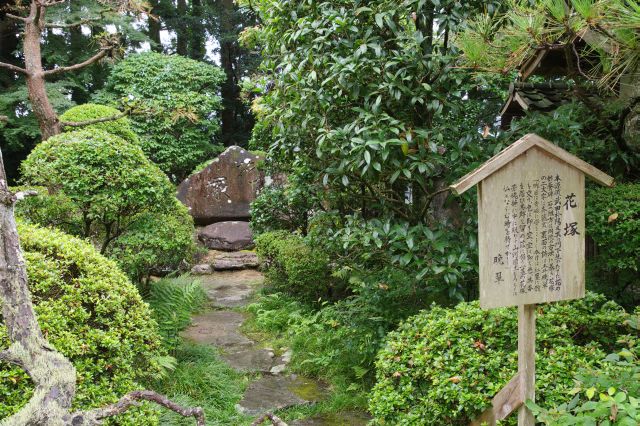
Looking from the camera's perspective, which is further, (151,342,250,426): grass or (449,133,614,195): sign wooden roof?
(151,342,250,426): grass

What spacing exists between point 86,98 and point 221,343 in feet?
43.1

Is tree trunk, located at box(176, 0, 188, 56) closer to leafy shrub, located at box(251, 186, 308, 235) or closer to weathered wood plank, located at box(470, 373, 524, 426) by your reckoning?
leafy shrub, located at box(251, 186, 308, 235)

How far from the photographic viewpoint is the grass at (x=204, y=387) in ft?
14.5

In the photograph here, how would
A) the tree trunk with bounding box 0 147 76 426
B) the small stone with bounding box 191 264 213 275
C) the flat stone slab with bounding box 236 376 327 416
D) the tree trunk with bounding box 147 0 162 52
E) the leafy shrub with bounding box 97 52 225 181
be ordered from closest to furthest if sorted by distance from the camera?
the tree trunk with bounding box 0 147 76 426
the flat stone slab with bounding box 236 376 327 416
the small stone with bounding box 191 264 213 275
the leafy shrub with bounding box 97 52 225 181
the tree trunk with bounding box 147 0 162 52

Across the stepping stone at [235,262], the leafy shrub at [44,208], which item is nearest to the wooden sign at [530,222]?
the leafy shrub at [44,208]

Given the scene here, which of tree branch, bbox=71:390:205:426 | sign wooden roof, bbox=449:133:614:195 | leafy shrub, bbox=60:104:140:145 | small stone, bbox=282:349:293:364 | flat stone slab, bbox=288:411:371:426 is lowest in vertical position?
flat stone slab, bbox=288:411:371:426

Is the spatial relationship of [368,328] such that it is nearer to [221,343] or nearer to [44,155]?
[221,343]

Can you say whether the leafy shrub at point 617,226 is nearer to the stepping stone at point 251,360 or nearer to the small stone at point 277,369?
the small stone at point 277,369

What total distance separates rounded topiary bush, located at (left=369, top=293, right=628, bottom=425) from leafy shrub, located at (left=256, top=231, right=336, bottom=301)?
12.9 ft

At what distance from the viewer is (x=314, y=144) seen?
5410mm

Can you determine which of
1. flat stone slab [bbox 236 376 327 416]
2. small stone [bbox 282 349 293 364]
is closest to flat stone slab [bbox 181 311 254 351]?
small stone [bbox 282 349 293 364]

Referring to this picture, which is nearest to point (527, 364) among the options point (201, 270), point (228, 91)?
point (201, 270)

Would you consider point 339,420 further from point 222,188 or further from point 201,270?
point 222,188

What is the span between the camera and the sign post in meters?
2.75
